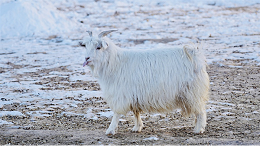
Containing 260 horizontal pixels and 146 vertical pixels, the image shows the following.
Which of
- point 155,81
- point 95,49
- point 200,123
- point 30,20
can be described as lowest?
point 200,123

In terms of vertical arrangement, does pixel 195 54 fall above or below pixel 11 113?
above

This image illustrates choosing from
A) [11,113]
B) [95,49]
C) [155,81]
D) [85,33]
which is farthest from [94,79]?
[85,33]

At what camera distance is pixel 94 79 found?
10.8 m

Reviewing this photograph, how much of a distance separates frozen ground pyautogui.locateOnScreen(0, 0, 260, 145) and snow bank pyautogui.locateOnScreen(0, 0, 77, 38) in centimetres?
5

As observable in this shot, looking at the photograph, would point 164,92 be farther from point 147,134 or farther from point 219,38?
point 219,38

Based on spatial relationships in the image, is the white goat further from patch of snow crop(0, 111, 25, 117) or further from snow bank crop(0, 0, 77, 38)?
snow bank crop(0, 0, 77, 38)

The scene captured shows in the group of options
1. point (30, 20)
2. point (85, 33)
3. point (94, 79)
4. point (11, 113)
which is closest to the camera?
point (11, 113)

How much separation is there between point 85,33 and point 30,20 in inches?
115

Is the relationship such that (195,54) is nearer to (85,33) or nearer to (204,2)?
(85,33)

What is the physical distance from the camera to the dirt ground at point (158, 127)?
5703 millimetres

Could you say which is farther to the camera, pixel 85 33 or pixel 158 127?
pixel 85 33

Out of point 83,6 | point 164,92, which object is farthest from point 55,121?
point 83,6

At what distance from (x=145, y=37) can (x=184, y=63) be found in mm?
10904

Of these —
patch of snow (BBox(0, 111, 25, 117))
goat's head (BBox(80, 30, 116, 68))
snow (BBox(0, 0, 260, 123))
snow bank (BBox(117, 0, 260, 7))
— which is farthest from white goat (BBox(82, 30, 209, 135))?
snow bank (BBox(117, 0, 260, 7))
